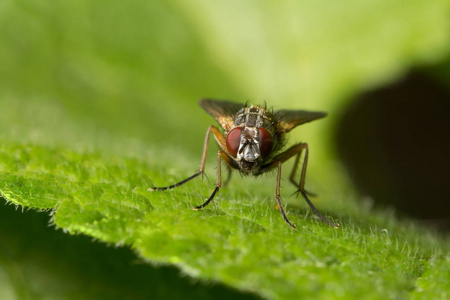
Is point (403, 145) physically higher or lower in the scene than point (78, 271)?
higher

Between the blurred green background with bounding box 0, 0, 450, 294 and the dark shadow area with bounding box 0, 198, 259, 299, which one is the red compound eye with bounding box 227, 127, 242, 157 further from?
the blurred green background with bounding box 0, 0, 450, 294

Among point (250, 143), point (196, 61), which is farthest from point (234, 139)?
point (196, 61)

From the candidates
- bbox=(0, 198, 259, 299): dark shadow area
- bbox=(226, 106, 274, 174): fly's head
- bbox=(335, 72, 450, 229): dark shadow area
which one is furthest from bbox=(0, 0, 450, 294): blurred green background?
bbox=(0, 198, 259, 299): dark shadow area

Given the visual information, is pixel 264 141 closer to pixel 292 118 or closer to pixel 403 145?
pixel 292 118

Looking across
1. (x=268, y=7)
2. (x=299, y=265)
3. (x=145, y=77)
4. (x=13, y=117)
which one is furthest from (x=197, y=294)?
(x=268, y=7)

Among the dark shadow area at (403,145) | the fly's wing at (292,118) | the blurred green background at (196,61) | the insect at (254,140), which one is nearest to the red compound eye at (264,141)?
the insect at (254,140)

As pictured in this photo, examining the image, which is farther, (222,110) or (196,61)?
(196,61)
